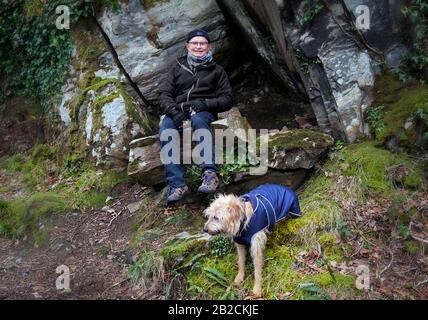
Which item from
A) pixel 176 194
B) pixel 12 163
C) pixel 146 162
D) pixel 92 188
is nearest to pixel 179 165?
pixel 176 194

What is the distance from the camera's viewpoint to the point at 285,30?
7277mm

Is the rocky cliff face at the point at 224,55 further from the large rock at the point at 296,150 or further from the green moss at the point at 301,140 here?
the large rock at the point at 296,150

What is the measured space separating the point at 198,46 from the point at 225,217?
10.0 feet

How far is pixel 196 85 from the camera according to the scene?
23.7ft

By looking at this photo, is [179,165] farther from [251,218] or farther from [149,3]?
[149,3]

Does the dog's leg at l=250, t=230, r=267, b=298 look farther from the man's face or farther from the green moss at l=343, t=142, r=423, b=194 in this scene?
the man's face

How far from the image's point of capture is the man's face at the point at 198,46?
698 centimetres

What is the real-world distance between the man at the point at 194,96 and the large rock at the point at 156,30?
1.67 metres

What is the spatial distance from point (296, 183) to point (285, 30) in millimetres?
2449

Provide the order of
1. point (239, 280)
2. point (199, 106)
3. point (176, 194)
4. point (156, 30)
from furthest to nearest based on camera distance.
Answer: point (156, 30) → point (199, 106) → point (176, 194) → point (239, 280)

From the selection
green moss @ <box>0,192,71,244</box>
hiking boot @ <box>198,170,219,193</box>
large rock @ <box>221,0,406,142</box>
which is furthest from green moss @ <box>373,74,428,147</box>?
green moss @ <box>0,192,71,244</box>

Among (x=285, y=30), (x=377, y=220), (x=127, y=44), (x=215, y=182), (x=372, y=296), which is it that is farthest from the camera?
(x=127, y=44)
